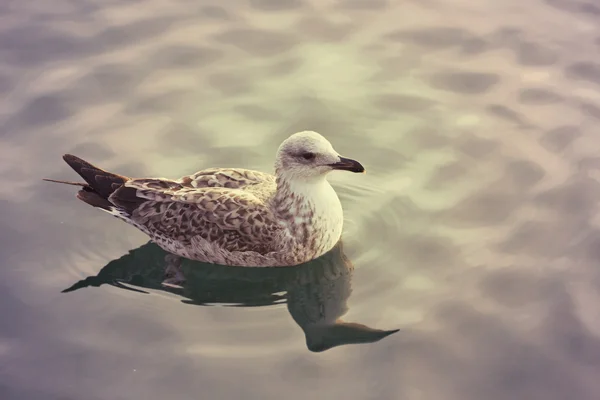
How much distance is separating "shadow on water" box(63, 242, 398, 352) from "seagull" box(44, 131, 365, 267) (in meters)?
0.13

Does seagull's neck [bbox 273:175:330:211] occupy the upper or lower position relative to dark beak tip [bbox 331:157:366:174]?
lower

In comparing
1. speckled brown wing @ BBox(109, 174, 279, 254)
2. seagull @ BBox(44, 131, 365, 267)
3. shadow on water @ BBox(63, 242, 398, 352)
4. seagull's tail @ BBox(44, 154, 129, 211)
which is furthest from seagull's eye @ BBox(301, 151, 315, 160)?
seagull's tail @ BBox(44, 154, 129, 211)

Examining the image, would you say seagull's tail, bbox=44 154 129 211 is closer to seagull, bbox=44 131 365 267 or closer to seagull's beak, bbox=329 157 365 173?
seagull, bbox=44 131 365 267

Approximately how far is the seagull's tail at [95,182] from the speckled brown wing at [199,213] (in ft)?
0.32

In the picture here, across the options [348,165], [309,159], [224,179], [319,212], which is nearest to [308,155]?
[309,159]

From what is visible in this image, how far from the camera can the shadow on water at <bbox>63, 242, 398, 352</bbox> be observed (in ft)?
27.2

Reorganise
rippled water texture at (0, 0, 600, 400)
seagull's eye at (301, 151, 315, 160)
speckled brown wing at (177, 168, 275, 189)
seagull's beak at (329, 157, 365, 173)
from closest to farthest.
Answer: rippled water texture at (0, 0, 600, 400) → seagull's beak at (329, 157, 365, 173) → seagull's eye at (301, 151, 315, 160) → speckled brown wing at (177, 168, 275, 189)

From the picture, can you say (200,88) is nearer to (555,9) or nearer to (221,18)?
(221,18)

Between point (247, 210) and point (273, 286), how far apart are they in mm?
840


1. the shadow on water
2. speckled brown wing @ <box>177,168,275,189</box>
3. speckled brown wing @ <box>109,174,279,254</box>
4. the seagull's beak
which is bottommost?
the shadow on water

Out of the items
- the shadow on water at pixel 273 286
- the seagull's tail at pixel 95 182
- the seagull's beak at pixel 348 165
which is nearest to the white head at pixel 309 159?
the seagull's beak at pixel 348 165

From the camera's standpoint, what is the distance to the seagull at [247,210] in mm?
8859

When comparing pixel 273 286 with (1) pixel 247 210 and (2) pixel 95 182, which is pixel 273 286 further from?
(2) pixel 95 182

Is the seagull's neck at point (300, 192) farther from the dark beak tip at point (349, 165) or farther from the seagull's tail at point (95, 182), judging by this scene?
the seagull's tail at point (95, 182)
